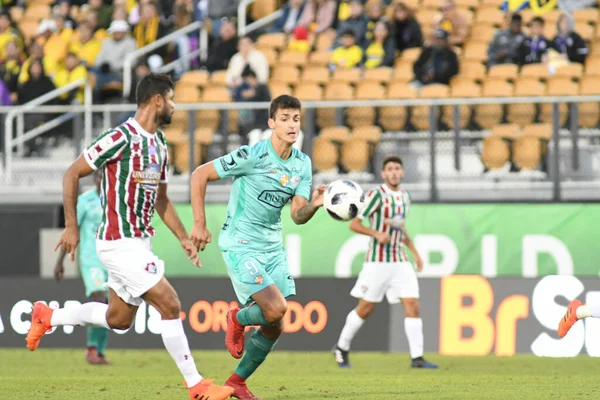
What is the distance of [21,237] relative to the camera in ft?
58.2

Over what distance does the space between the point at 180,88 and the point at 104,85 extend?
1.25 m

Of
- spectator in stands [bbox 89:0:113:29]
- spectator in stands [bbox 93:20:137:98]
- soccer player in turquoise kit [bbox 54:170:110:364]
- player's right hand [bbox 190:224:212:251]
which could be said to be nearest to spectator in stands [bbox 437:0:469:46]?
spectator in stands [bbox 93:20:137:98]

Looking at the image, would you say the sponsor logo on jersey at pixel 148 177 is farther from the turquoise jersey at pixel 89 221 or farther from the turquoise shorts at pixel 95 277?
the turquoise shorts at pixel 95 277

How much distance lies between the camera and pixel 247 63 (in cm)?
1816

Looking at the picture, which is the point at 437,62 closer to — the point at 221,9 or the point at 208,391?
the point at 221,9

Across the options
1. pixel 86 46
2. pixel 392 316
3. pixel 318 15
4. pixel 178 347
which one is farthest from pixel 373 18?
pixel 178 347

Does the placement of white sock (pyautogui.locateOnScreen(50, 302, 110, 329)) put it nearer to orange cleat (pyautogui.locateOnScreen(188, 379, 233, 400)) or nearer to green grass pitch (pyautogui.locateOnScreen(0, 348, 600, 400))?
green grass pitch (pyautogui.locateOnScreen(0, 348, 600, 400))

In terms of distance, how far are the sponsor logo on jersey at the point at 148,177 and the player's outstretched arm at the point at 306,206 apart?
3.26 feet

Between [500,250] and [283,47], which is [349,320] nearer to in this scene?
[500,250]

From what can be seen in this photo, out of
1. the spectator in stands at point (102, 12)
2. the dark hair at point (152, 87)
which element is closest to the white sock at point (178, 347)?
the dark hair at point (152, 87)

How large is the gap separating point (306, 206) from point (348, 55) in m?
10.5

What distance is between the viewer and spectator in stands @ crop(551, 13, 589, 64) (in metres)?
17.4

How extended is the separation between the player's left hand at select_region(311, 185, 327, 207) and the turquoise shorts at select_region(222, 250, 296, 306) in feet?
2.57

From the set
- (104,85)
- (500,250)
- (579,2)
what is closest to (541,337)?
(500,250)
